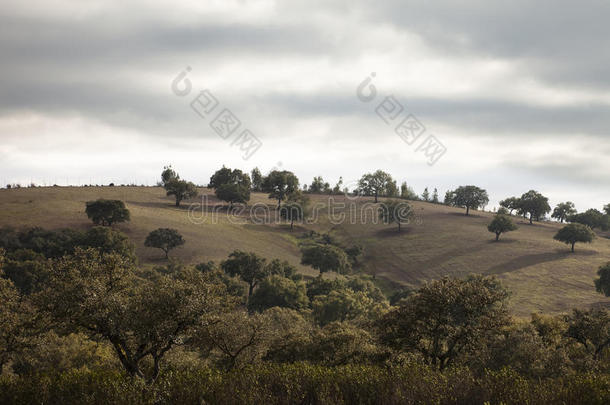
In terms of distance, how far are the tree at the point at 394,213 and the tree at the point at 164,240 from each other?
83.2 m

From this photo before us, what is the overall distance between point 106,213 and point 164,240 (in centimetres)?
2356

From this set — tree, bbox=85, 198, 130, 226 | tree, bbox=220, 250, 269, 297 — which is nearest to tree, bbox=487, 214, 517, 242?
tree, bbox=220, 250, 269, 297

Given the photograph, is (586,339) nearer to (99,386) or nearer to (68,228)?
(99,386)

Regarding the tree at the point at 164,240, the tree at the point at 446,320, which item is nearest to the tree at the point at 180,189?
the tree at the point at 164,240

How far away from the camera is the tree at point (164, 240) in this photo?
10912 cm

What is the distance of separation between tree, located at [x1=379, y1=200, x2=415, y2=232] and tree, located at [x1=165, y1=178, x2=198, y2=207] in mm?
75488

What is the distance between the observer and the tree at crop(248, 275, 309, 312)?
81562 millimetres

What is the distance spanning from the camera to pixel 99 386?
2166cm

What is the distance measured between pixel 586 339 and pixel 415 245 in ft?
328

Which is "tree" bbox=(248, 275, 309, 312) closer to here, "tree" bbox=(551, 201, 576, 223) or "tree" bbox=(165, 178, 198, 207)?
"tree" bbox=(165, 178, 198, 207)

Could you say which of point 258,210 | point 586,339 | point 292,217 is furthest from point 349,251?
point 586,339

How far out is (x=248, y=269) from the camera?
95.3 metres

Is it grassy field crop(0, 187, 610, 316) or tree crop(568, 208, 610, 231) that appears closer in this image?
grassy field crop(0, 187, 610, 316)

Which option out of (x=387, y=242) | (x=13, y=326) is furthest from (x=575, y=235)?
(x=13, y=326)
